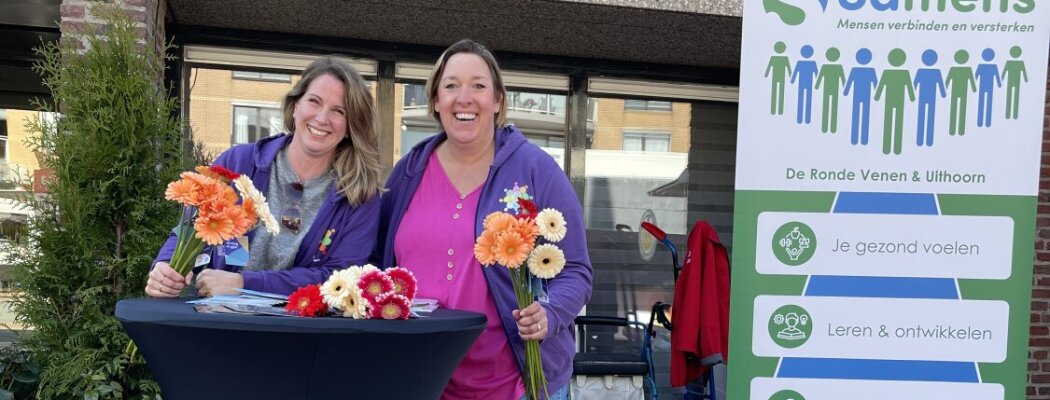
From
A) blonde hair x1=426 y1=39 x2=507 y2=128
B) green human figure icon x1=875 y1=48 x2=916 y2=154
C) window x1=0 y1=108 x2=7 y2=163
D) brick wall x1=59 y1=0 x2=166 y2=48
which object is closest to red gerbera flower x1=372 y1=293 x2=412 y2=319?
blonde hair x1=426 y1=39 x2=507 y2=128

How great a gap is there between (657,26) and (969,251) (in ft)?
6.61

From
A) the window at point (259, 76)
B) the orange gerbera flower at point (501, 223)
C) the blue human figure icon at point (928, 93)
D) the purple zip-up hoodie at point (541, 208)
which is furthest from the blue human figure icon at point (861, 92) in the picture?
the window at point (259, 76)

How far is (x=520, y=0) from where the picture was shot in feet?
11.8

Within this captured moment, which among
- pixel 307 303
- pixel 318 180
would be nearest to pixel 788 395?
pixel 318 180

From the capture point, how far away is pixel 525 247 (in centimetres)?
142

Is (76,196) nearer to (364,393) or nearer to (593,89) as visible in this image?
(364,393)

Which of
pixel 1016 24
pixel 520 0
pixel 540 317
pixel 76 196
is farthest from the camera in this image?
pixel 520 0

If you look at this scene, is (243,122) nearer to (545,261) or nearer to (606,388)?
(606,388)

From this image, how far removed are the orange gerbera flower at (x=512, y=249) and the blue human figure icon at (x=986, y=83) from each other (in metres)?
1.85

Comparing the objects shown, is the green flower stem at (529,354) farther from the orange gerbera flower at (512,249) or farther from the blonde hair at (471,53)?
the blonde hair at (471,53)

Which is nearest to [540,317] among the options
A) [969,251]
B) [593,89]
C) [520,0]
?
[969,251]

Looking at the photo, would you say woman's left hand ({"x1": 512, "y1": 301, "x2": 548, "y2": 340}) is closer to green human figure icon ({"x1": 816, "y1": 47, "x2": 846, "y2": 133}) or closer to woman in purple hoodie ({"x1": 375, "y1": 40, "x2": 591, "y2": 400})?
woman in purple hoodie ({"x1": 375, "y1": 40, "x2": 591, "y2": 400})

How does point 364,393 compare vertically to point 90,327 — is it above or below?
above

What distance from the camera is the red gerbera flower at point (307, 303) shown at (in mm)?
1253
